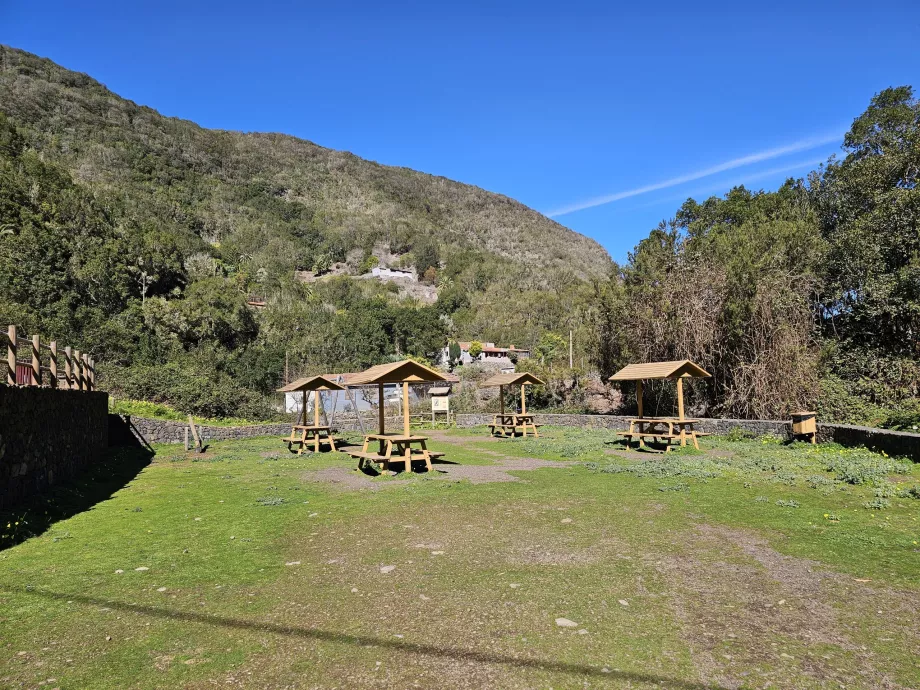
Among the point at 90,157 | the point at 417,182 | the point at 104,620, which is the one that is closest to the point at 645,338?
the point at 104,620

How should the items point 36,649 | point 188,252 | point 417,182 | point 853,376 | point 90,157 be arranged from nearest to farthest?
point 36,649 → point 853,376 → point 188,252 → point 90,157 → point 417,182

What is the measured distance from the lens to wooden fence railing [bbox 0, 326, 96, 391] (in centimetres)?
781

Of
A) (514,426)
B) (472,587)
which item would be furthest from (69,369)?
(514,426)

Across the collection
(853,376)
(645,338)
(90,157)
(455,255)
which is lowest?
(853,376)

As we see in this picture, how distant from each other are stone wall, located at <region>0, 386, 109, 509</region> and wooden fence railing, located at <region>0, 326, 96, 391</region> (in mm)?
309

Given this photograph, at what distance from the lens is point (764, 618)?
3750 millimetres

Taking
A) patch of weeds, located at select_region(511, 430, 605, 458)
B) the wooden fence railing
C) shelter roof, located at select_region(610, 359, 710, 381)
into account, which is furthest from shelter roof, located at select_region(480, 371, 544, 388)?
the wooden fence railing

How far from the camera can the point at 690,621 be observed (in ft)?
12.2

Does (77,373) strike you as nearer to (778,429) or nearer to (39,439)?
(39,439)

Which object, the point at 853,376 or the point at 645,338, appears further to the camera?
the point at 645,338

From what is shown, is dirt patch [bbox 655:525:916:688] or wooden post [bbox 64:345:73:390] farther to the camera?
wooden post [bbox 64:345:73:390]

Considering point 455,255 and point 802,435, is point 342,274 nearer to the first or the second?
point 455,255

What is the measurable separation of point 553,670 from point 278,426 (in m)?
21.2

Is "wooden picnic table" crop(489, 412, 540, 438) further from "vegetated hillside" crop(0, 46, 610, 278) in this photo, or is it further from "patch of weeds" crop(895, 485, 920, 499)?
"vegetated hillside" crop(0, 46, 610, 278)
